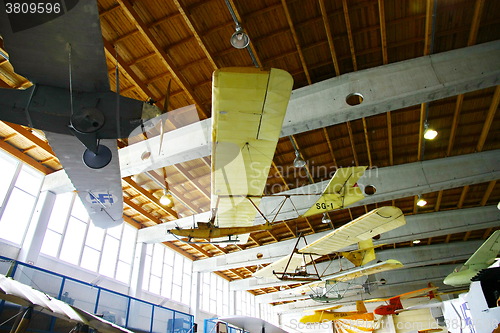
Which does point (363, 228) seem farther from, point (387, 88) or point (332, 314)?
point (332, 314)

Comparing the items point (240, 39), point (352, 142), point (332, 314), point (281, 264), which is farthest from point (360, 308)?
point (240, 39)

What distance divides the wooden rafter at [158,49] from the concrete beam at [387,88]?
3.29ft

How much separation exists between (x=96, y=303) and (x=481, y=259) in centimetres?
1408

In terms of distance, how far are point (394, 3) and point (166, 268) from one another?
1794 cm

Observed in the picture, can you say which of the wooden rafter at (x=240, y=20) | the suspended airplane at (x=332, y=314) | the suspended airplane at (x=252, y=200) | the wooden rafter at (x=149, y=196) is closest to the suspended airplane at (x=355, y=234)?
the suspended airplane at (x=252, y=200)

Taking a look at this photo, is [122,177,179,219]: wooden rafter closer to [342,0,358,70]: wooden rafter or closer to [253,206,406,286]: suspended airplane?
[253,206,406,286]: suspended airplane

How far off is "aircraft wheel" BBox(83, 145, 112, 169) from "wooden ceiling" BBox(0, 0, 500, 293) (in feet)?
11.9

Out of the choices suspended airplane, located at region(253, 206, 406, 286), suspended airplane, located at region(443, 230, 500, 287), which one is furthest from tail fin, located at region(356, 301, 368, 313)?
suspended airplane, located at region(443, 230, 500, 287)

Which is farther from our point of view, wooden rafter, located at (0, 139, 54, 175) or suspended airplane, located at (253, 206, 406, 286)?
wooden rafter, located at (0, 139, 54, 175)

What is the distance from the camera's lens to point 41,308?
14.8ft

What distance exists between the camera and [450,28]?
24.5ft

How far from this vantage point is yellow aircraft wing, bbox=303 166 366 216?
26.5 ft

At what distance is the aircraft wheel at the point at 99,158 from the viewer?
4781 millimetres

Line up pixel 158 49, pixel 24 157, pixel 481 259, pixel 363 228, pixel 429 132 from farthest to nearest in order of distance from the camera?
pixel 481 259, pixel 24 157, pixel 429 132, pixel 363 228, pixel 158 49
